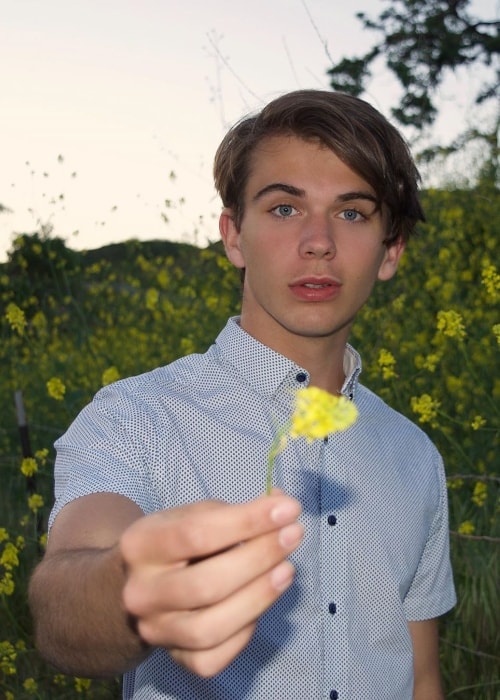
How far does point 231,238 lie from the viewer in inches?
83.4

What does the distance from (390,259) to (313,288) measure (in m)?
0.45

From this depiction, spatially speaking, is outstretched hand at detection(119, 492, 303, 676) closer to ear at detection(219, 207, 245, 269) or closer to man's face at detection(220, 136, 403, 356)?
man's face at detection(220, 136, 403, 356)

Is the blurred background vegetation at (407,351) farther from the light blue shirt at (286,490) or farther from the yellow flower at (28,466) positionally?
the light blue shirt at (286,490)

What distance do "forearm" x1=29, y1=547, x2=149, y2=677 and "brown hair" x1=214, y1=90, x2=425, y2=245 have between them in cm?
109

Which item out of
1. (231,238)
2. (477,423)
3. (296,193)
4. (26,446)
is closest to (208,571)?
(296,193)

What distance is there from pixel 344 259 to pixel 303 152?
0.81 ft

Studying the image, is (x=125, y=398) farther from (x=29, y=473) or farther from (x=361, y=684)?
(x=29, y=473)

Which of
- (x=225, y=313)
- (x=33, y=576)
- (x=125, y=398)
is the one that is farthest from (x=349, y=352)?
(x=225, y=313)

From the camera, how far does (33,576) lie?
1.19 m

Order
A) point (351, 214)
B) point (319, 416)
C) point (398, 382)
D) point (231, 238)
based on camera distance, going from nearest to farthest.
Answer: point (319, 416) → point (351, 214) → point (231, 238) → point (398, 382)

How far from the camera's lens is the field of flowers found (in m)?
3.14

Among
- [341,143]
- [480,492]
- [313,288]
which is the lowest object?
[480,492]

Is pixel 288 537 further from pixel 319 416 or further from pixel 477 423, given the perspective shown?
pixel 477 423

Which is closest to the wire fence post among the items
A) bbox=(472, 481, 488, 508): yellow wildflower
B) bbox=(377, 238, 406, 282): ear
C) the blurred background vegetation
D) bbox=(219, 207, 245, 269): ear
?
the blurred background vegetation
